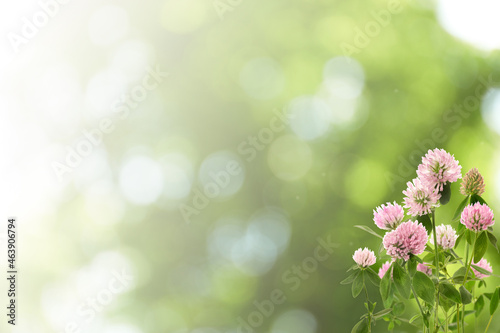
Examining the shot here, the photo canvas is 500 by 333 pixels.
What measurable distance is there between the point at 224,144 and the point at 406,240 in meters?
2.23

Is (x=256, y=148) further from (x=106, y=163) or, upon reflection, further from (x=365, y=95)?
(x=106, y=163)

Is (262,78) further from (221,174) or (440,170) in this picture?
(440,170)

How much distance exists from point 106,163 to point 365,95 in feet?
5.85

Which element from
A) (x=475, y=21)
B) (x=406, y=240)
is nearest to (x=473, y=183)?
(x=406, y=240)

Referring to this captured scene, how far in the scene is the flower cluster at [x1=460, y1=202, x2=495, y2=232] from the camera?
0.73 meters

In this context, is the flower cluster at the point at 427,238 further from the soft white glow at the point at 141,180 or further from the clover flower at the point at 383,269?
the soft white glow at the point at 141,180

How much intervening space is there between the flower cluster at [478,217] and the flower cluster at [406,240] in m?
0.10

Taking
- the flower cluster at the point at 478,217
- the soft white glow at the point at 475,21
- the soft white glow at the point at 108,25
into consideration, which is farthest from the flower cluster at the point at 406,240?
the soft white glow at the point at 108,25

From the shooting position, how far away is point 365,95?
2.77 m

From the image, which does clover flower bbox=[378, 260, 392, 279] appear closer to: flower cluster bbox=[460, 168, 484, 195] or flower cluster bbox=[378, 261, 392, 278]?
flower cluster bbox=[378, 261, 392, 278]

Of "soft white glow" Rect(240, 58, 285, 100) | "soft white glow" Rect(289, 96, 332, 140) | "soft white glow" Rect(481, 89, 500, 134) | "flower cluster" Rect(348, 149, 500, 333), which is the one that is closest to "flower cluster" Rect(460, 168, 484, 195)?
"flower cluster" Rect(348, 149, 500, 333)

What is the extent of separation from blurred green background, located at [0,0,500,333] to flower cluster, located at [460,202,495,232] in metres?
1.74

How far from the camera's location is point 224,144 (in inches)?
113

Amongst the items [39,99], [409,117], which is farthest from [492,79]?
[39,99]
